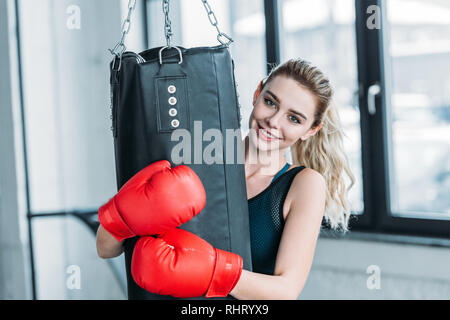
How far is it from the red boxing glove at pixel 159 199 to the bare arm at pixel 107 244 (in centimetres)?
14

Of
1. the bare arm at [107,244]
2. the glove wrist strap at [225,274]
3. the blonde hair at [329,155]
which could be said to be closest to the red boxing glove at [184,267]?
the glove wrist strap at [225,274]

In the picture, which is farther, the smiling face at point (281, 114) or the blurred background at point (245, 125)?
the blurred background at point (245, 125)

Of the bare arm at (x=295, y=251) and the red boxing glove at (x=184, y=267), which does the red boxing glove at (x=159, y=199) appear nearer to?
the red boxing glove at (x=184, y=267)

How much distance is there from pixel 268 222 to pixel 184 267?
1.25 ft

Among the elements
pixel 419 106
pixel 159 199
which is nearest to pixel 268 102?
pixel 159 199

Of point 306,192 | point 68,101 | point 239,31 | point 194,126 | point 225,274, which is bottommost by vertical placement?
point 225,274

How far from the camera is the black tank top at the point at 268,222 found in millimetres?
1334

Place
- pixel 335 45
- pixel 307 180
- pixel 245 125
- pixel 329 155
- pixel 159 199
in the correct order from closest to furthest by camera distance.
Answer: pixel 159 199 < pixel 307 180 < pixel 329 155 < pixel 335 45 < pixel 245 125

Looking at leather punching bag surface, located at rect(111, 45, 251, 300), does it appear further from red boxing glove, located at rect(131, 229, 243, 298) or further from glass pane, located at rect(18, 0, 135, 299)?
glass pane, located at rect(18, 0, 135, 299)

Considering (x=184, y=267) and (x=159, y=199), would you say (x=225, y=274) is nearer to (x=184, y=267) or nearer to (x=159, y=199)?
(x=184, y=267)

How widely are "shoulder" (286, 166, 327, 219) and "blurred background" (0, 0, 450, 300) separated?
1137 mm

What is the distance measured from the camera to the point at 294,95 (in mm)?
1328

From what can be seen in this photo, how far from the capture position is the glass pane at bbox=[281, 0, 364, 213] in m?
2.54

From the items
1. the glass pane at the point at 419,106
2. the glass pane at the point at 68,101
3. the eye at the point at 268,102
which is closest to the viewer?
the eye at the point at 268,102
